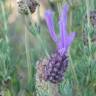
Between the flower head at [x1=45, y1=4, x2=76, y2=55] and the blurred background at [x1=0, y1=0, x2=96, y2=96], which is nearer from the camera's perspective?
the flower head at [x1=45, y1=4, x2=76, y2=55]

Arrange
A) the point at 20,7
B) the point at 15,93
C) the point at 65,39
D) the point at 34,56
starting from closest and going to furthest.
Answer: the point at 65,39 → the point at 20,7 → the point at 15,93 → the point at 34,56

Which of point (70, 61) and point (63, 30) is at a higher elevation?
point (63, 30)

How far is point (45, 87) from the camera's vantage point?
1.18 m

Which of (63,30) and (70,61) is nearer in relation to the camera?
(63,30)

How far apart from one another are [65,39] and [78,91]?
28 cm

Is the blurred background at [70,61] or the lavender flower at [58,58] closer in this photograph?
the lavender flower at [58,58]

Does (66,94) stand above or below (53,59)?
below

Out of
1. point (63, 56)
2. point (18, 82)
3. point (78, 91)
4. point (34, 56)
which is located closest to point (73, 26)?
point (34, 56)

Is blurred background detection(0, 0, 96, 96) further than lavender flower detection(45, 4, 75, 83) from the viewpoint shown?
Yes

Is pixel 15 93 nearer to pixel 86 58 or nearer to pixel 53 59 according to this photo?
pixel 86 58

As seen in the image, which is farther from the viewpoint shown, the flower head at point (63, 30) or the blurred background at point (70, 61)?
the blurred background at point (70, 61)

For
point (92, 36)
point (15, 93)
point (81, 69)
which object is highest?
point (92, 36)

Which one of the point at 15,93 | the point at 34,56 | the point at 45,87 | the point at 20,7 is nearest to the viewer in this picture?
the point at 45,87

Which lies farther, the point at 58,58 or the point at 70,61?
the point at 70,61
